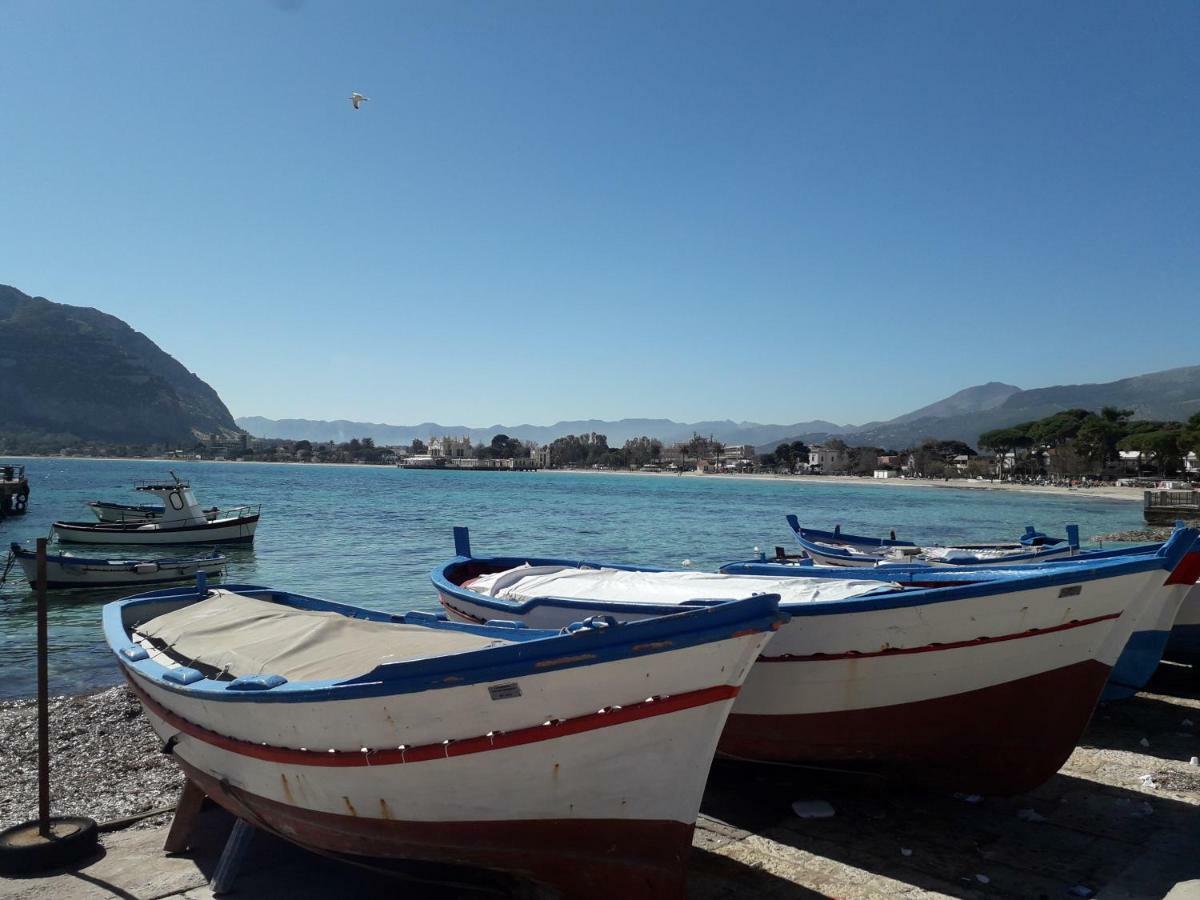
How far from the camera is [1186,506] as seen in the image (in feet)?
160

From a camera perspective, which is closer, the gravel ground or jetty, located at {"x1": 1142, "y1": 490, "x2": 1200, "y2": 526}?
the gravel ground

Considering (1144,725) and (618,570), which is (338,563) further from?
(1144,725)

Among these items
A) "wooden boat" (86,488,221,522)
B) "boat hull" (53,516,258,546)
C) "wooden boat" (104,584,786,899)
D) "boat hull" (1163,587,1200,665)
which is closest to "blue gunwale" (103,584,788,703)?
"wooden boat" (104,584,786,899)

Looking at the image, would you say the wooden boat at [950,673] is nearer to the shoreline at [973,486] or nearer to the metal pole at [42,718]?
the metal pole at [42,718]

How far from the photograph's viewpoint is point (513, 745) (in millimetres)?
4676

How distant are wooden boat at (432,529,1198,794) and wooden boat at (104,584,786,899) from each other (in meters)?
2.05

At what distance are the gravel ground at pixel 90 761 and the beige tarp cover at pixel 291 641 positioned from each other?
1.70 metres

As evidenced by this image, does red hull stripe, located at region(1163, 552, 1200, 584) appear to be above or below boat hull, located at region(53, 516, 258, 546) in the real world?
above

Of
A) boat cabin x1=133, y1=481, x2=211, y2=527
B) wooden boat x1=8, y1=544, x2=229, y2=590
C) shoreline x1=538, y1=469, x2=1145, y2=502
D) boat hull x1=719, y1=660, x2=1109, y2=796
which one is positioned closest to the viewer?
boat hull x1=719, y1=660, x2=1109, y2=796

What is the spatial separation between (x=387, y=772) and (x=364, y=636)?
148 cm

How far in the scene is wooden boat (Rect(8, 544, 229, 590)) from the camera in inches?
837

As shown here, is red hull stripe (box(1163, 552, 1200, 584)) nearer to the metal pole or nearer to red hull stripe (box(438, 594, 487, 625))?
red hull stripe (box(438, 594, 487, 625))

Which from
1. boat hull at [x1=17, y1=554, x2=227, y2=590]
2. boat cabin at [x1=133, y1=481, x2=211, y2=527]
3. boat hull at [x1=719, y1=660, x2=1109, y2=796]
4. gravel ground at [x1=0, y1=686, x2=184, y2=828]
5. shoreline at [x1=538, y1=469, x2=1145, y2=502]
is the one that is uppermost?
boat cabin at [x1=133, y1=481, x2=211, y2=527]

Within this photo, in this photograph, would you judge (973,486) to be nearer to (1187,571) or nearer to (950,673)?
(1187,571)
